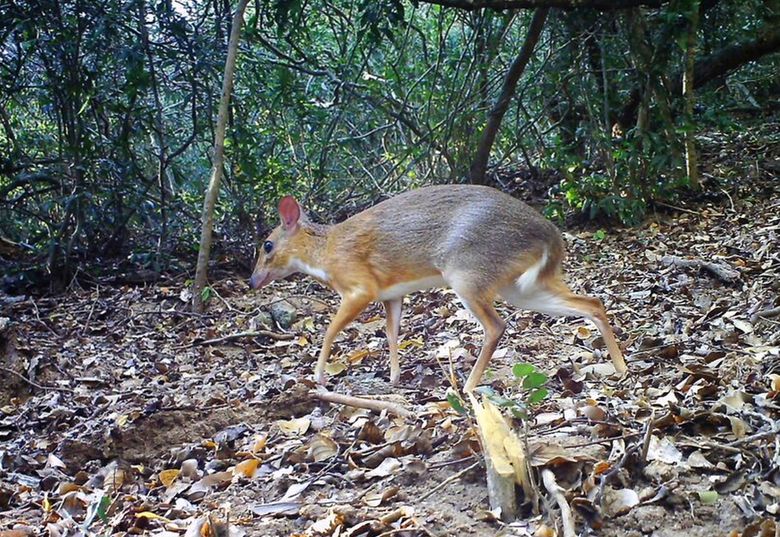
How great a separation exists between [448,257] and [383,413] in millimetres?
1123

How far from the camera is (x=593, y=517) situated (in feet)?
8.52

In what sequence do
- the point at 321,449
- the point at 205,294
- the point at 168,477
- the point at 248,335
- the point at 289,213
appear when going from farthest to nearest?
the point at 205,294, the point at 248,335, the point at 289,213, the point at 168,477, the point at 321,449

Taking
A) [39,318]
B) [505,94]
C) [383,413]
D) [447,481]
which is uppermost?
[505,94]

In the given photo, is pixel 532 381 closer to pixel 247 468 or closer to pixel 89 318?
pixel 247 468

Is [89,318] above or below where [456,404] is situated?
below

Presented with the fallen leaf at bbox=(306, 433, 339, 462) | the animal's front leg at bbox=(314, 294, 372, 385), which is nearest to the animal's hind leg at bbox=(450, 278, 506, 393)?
the animal's front leg at bbox=(314, 294, 372, 385)

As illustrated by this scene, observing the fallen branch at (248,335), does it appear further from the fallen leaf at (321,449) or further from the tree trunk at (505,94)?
the tree trunk at (505,94)

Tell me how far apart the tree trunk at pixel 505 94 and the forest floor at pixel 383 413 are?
171 cm

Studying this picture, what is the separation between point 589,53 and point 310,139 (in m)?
2.86

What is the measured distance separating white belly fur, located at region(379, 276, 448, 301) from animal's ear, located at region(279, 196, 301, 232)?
34.5 inches

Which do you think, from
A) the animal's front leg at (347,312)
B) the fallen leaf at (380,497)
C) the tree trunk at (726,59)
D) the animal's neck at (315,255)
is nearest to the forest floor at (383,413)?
the fallen leaf at (380,497)

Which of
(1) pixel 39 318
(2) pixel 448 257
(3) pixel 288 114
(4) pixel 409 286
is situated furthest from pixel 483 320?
(3) pixel 288 114

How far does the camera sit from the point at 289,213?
5.72m

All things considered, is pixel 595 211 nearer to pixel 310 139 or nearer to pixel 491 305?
pixel 310 139
